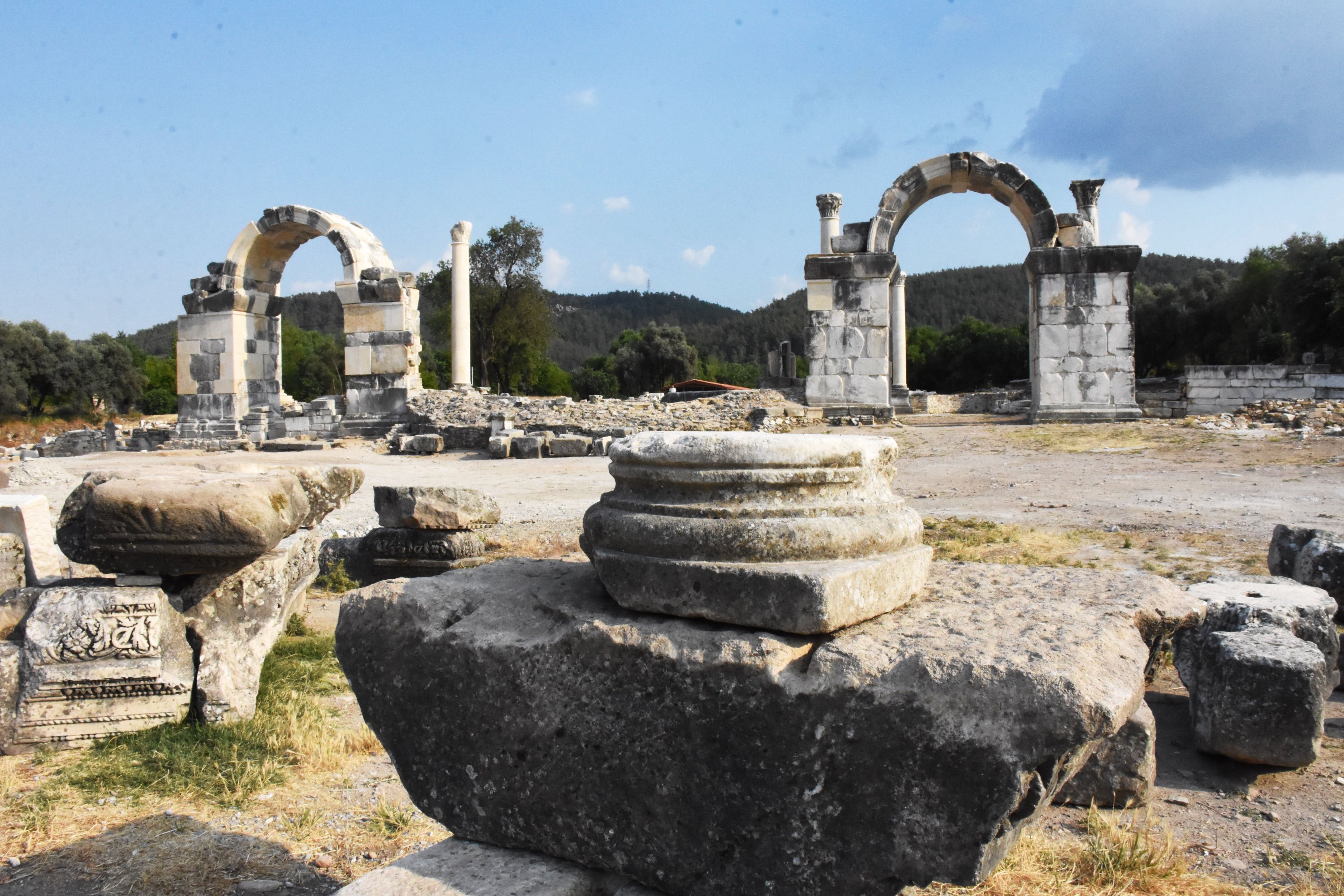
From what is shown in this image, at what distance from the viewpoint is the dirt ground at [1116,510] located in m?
2.79

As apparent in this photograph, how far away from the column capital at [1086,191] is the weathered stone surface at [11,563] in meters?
15.4

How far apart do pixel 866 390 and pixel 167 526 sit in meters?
13.2

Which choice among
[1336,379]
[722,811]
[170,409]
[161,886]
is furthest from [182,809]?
[170,409]

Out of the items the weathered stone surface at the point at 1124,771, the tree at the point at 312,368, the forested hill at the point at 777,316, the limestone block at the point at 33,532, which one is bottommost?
the weathered stone surface at the point at 1124,771

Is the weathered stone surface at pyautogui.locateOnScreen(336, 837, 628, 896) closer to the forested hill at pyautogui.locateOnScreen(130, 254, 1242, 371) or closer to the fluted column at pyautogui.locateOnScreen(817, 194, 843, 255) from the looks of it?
the fluted column at pyautogui.locateOnScreen(817, 194, 843, 255)

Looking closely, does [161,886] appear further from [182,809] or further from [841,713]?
[841,713]

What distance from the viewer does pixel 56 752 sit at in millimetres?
3443

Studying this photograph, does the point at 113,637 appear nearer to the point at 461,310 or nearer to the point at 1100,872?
the point at 1100,872

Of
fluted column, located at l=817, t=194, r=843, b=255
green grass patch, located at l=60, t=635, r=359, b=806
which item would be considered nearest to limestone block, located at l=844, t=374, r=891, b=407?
fluted column, located at l=817, t=194, r=843, b=255

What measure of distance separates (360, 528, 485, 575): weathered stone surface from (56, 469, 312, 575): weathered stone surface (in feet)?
7.34

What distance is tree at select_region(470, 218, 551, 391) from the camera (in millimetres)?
35125

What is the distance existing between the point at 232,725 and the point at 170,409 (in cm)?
4474

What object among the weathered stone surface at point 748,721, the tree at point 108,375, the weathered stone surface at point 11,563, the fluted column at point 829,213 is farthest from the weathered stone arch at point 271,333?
the tree at point 108,375

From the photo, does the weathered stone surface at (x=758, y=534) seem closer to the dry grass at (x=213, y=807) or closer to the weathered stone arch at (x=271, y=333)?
the dry grass at (x=213, y=807)
